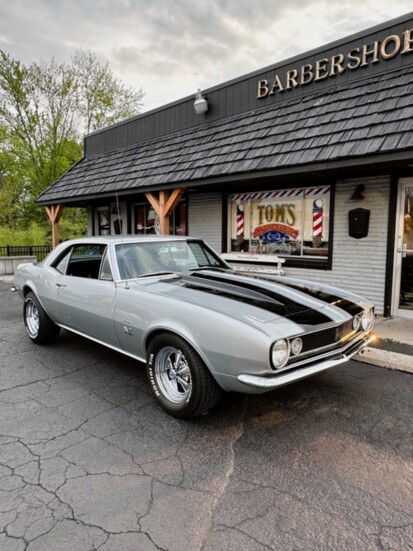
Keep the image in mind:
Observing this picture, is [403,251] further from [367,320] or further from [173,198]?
[173,198]

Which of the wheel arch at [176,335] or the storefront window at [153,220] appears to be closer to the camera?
the wheel arch at [176,335]

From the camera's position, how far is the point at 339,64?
6.80 metres

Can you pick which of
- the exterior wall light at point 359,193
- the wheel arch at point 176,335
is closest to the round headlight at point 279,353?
the wheel arch at point 176,335

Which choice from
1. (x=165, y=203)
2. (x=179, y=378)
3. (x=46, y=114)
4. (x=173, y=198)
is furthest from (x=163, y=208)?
(x=46, y=114)

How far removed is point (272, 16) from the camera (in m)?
8.02

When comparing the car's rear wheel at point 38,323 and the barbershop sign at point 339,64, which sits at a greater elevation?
the barbershop sign at point 339,64

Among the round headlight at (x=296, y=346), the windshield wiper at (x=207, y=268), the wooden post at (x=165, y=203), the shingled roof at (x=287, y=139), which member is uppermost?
the shingled roof at (x=287, y=139)

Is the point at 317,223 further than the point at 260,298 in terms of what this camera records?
Yes

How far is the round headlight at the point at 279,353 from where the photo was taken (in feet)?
8.15

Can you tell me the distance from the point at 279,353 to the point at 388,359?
2333 mm

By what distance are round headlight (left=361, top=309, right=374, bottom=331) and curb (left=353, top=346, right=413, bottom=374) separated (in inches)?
29.3

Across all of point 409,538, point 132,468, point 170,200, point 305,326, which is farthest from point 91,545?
point 170,200

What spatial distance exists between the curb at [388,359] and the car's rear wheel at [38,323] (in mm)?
3745

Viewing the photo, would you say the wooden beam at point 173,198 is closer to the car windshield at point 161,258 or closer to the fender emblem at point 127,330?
the car windshield at point 161,258
